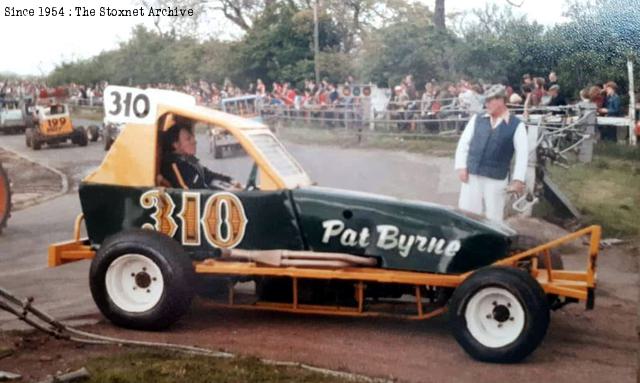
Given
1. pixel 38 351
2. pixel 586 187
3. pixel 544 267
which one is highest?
pixel 586 187

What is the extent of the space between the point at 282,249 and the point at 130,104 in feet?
4.54

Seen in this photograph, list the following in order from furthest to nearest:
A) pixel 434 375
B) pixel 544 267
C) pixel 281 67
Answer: pixel 281 67
pixel 544 267
pixel 434 375

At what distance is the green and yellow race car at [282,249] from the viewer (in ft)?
22.1

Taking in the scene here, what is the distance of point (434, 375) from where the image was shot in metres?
6.56

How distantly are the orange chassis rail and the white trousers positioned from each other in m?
0.38

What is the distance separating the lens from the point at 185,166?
7574 millimetres

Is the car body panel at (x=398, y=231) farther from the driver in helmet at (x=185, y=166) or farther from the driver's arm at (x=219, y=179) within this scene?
the driver in helmet at (x=185, y=166)

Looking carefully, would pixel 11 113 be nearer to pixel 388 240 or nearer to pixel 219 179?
pixel 219 179

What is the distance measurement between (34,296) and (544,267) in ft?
10.9

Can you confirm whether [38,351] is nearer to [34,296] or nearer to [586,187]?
[34,296]

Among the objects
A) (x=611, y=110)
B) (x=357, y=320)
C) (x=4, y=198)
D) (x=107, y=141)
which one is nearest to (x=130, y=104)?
(x=107, y=141)

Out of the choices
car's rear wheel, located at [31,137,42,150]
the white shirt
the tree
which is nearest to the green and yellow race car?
the white shirt

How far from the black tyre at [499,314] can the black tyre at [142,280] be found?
5.59 ft

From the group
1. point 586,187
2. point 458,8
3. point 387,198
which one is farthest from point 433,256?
point 458,8
